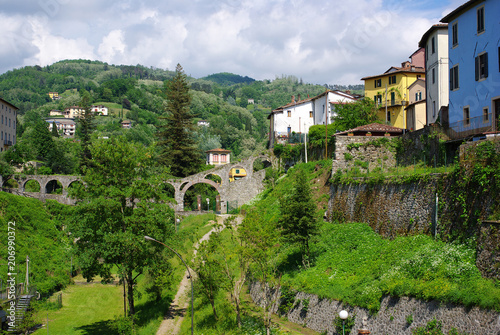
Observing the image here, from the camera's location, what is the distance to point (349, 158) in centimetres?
3444

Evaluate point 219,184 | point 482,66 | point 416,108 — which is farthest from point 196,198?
point 482,66

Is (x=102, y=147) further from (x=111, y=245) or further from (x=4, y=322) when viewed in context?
(x=4, y=322)

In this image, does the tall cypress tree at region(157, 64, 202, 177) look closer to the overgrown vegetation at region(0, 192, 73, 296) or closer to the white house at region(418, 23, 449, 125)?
the overgrown vegetation at region(0, 192, 73, 296)

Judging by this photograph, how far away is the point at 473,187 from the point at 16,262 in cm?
3434

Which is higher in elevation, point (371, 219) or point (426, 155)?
point (426, 155)

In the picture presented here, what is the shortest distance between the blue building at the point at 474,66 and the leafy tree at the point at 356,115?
51.9ft

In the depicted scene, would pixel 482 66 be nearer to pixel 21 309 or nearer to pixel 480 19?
pixel 480 19

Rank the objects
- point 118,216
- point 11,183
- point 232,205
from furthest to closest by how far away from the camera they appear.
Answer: point 11,183 → point 232,205 → point 118,216

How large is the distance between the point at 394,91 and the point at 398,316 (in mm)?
37912

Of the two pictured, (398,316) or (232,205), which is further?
(232,205)

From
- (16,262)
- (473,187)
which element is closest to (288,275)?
(473,187)

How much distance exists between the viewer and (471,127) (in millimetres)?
26438

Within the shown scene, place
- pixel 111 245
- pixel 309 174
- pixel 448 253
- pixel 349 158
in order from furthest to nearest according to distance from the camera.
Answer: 1. pixel 309 174
2. pixel 349 158
3. pixel 111 245
4. pixel 448 253

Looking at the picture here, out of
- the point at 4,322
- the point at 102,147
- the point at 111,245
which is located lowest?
the point at 4,322
